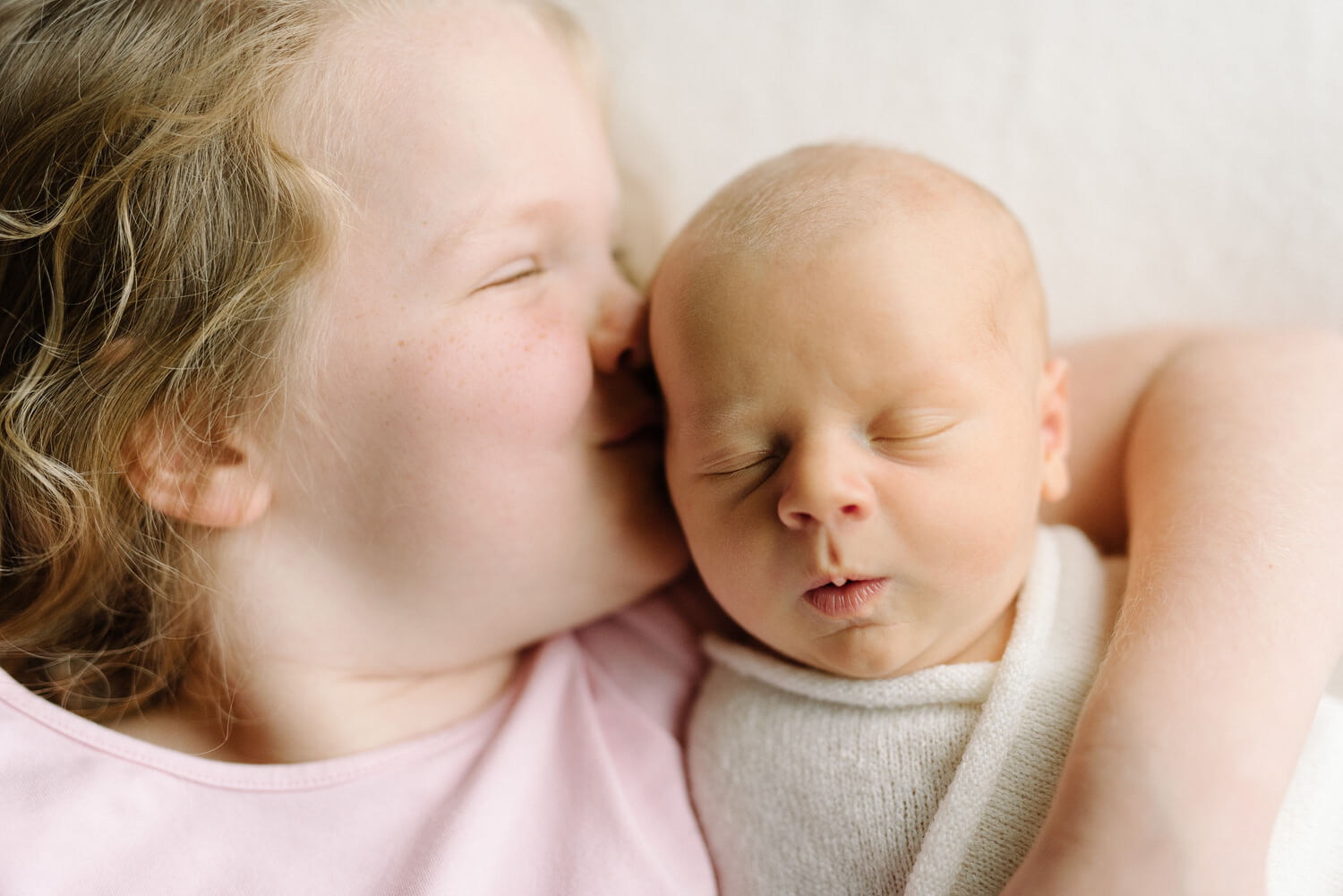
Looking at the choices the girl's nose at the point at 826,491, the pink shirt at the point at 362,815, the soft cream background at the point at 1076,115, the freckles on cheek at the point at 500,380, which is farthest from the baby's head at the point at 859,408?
the soft cream background at the point at 1076,115

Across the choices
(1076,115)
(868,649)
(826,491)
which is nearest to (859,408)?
(826,491)

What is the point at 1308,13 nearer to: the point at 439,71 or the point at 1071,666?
the point at 1071,666

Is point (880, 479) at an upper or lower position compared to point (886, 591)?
upper

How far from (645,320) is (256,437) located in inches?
16.3

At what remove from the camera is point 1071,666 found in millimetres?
956

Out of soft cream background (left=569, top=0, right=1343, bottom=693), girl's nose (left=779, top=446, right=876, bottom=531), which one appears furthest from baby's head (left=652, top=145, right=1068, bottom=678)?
soft cream background (left=569, top=0, right=1343, bottom=693)

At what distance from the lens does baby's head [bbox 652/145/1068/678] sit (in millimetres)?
871

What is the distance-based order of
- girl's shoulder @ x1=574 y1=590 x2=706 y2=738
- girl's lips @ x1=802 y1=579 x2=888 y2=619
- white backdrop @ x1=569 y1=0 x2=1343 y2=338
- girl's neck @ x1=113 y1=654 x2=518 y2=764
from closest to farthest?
girl's lips @ x1=802 y1=579 x2=888 y2=619 → girl's neck @ x1=113 y1=654 x2=518 y2=764 → girl's shoulder @ x1=574 y1=590 x2=706 y2=738 → white backdrop @ x1=569 y1=0 x2=1343 y2=338

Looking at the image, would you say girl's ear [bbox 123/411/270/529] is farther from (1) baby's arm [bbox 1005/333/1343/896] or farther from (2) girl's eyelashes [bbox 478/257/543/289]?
(1) baby's arm [bbox 1005/333/1343/896]

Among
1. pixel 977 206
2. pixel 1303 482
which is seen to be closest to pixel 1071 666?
pixel 1303 482

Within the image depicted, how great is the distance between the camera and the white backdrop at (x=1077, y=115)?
1352 mm

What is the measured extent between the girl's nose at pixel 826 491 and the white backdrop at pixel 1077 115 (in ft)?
2.43

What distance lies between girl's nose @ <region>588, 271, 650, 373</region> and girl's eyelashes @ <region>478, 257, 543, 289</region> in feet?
0.28

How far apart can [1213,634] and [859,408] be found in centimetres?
34
